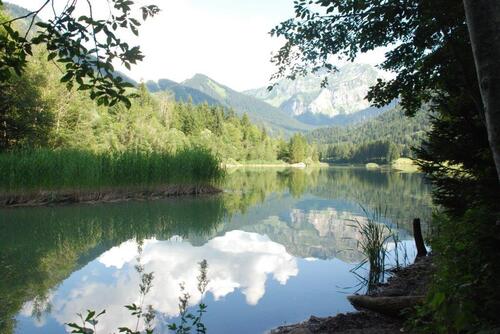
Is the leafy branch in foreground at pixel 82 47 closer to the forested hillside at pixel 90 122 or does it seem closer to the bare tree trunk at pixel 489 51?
the forested hillside at pixel 90 122

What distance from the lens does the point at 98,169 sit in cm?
1733

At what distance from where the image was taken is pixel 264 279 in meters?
7.30

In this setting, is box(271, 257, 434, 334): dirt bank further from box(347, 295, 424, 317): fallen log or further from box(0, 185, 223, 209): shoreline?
box(0, 185, 223, 209): shoreline

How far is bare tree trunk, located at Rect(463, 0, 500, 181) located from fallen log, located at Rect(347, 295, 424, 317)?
3.10 meters

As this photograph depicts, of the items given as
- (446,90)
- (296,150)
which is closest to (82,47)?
(446,90)

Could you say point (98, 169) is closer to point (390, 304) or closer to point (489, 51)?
point (390, 304)

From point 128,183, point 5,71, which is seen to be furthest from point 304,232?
point 5,71

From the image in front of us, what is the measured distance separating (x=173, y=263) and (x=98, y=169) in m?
10.6

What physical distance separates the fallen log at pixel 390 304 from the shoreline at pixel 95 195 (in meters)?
14.7

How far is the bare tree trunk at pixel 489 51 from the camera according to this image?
158cm

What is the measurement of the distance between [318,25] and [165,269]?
545 centimetres

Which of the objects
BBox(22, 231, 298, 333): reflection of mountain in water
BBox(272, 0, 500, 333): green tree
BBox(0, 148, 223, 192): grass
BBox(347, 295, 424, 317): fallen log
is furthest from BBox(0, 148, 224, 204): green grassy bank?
BBox(347, 295, 424, 317): fallen log

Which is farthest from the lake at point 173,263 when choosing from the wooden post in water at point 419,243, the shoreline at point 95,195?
the shoreline at point 95,195

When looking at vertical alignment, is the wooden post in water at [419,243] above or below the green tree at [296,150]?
below
